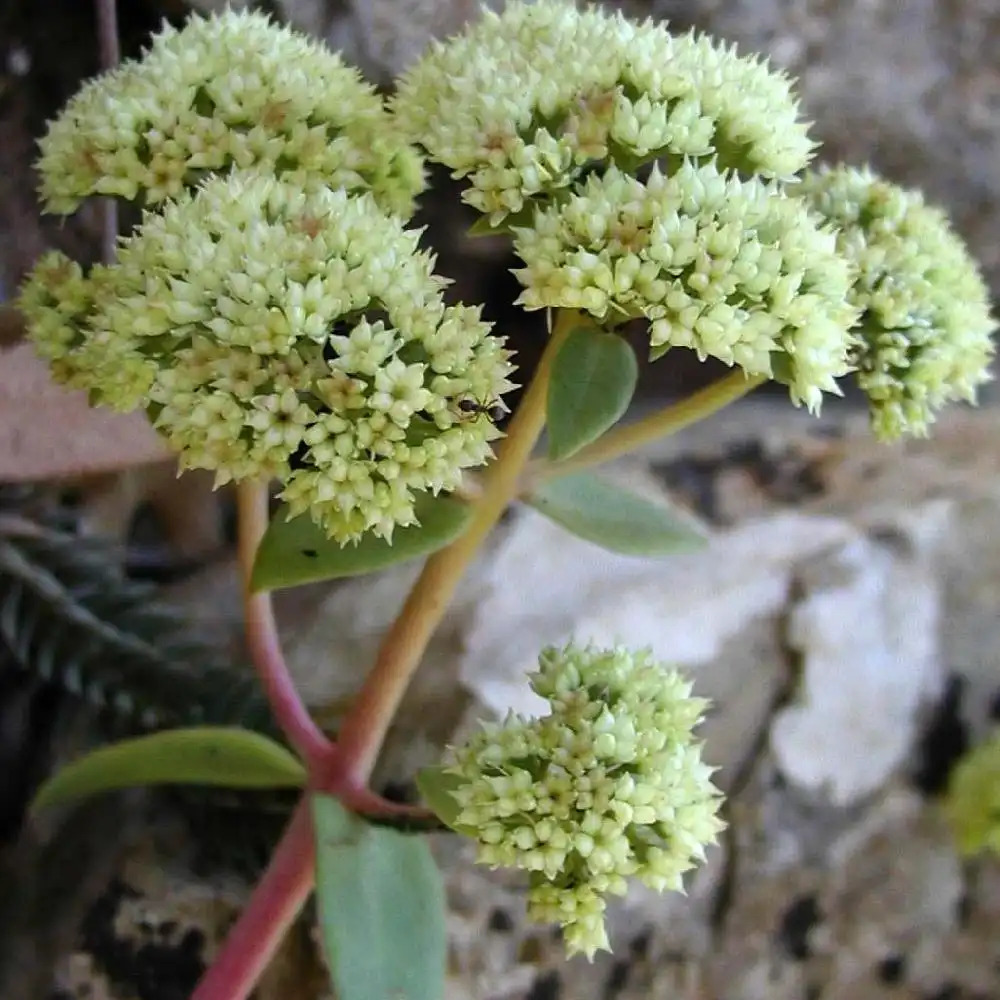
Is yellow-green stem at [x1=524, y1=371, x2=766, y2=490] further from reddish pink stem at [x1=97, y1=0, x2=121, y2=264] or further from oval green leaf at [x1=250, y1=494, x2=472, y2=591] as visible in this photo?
reddish pink stem at [x1=97, y1=0, x2=121, y2=264]

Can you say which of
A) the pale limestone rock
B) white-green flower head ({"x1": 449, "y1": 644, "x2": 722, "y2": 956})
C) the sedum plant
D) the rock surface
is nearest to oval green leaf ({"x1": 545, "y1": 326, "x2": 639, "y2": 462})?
the sedum plant

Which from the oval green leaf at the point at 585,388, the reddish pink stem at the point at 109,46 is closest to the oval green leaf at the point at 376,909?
the oval green leaf at the point at 585,388

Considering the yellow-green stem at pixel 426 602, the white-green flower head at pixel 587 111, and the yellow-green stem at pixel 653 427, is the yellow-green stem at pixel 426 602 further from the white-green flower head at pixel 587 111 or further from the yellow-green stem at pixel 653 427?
the white-green flower head at pixel 587 111

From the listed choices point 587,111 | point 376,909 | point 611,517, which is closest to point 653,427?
point 611,517

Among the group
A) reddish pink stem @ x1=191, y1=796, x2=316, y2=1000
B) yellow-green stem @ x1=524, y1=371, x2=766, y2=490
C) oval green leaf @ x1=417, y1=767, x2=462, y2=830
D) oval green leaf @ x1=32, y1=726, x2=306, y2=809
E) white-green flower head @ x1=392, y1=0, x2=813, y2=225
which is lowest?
reddish pink stem @ x1=191, y1=796, x2=316, y2=1000

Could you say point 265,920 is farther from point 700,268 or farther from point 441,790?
point 700,268

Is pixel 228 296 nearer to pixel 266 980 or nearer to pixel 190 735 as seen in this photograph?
pixel 190 735

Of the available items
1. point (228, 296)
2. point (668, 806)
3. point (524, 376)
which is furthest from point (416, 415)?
point (524, 376)

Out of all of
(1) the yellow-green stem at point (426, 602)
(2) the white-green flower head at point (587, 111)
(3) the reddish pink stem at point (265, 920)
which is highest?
(2) the white-green flower head at point (587, 111)
